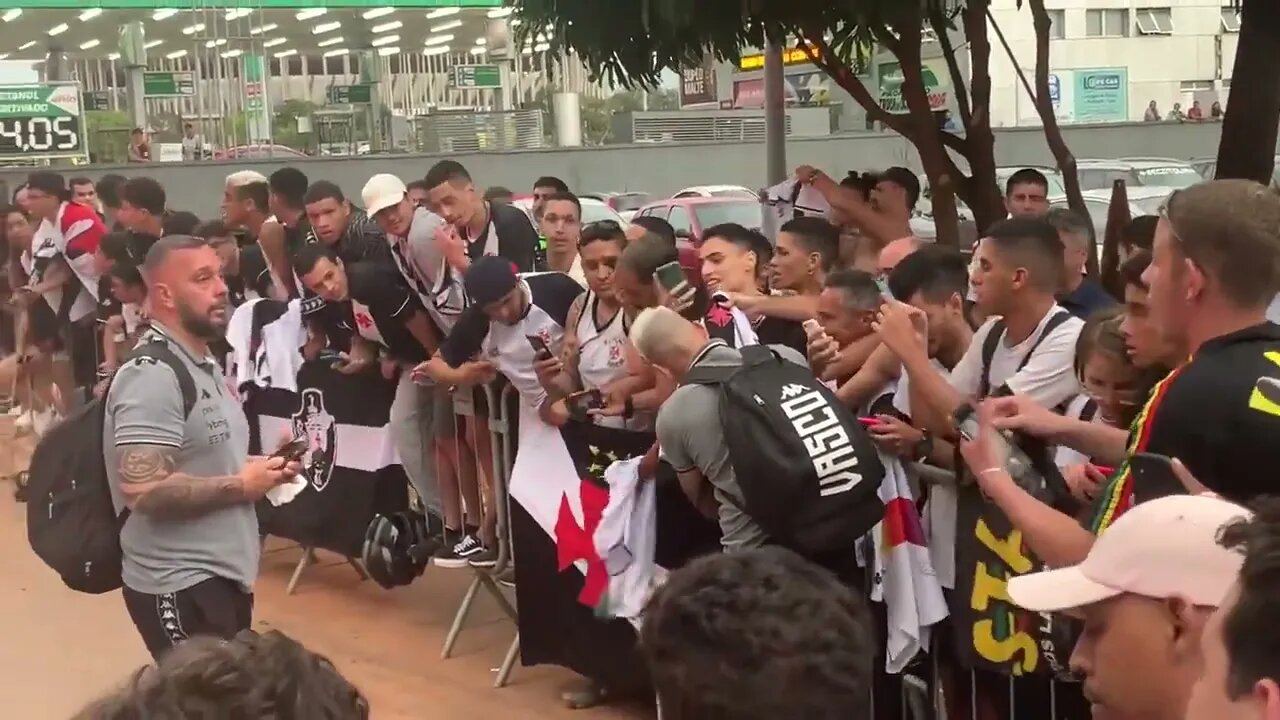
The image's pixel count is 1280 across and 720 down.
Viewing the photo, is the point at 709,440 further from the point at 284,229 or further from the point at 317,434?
the point at 284,229

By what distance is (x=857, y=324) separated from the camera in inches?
229

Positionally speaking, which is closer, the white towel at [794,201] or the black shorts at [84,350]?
the white towel at [794,201]

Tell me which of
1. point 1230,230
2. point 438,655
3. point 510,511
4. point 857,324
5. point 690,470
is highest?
point 1230,230

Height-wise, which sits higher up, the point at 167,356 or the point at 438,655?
the point at 167,356

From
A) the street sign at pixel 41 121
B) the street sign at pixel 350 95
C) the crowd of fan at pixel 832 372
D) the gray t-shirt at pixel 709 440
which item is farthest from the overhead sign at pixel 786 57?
the street sign at pixel 350 95

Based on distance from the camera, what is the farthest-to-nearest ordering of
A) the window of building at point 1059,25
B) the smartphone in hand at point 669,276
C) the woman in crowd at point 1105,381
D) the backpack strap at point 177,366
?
the window of building at point 1059,25 < the smartphone in hand at point 669,276 < the backpack strap at point 177,366 < the woman in crowd at point 1105,381

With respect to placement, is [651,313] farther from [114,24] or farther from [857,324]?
[114,24]

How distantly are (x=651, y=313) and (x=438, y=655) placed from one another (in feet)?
9.89

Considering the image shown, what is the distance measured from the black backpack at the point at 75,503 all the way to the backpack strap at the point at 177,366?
3.2 inches

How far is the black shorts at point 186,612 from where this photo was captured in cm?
491

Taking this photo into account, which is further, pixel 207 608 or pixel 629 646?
pixel 629 646

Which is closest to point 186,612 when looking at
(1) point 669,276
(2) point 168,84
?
(1) point 669,276

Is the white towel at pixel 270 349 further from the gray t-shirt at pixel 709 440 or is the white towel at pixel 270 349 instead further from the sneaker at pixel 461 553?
the gray t-shirt at pixel 709 440

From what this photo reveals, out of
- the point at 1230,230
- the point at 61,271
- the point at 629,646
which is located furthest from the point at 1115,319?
the point at 61,271
